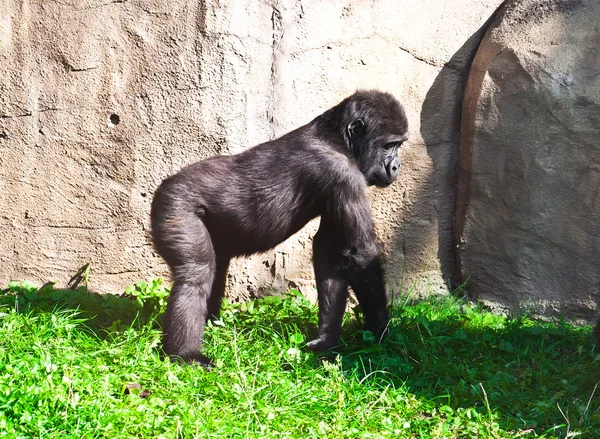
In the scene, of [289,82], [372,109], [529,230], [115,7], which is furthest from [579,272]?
[115,7]

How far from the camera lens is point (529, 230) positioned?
5.97 metres

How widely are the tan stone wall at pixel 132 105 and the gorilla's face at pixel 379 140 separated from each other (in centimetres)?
76

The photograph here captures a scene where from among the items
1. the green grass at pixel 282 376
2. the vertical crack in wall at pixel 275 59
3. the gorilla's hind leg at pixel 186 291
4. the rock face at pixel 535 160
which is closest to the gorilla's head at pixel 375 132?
the vertical crack in wall at pixel 275 59

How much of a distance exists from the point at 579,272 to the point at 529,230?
1.52 feet

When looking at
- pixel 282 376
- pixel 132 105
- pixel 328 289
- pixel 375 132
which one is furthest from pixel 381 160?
pixel 132 105

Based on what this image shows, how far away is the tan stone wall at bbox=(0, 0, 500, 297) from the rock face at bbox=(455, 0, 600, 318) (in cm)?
116

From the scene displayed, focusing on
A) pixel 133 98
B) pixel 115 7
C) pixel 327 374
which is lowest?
pixel 327 374

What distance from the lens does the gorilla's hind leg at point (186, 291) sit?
4594mm

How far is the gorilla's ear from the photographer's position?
5180 mm

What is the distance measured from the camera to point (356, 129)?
17.1ft

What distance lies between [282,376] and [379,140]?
170 centimetres

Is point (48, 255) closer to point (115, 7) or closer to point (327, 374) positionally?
point (115, 7)

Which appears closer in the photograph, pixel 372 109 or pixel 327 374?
pixel 327 374

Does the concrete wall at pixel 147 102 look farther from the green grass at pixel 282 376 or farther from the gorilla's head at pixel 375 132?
the gorilla's head at pixel 375 132
